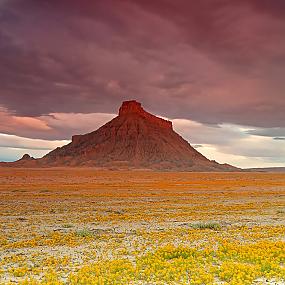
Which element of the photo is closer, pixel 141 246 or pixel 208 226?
pixel 141 246

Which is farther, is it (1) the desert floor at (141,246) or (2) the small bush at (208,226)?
(2) the small bush at (208,226)

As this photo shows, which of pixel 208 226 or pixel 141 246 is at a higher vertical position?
pixel 208 226

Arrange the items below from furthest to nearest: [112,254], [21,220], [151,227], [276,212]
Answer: [276,212], [21,220], [151,227], [112,254]

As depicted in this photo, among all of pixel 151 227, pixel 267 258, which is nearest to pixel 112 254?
pixel 267 258

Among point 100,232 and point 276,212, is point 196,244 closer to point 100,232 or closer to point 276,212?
point 100,232

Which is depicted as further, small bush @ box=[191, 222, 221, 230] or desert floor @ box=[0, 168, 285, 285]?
small bush @ box=[191, 222, 221, 230]

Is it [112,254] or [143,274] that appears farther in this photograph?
[112,254]

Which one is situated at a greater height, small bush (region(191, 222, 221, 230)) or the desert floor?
small bush (region(191, 222, 221, 230))


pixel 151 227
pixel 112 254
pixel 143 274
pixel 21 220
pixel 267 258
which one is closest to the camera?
pixel 143 274

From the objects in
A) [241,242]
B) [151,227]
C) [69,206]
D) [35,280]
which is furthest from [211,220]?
[35,280]

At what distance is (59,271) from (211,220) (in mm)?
12786

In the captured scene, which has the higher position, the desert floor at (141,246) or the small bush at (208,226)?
the small bush at (208,226)

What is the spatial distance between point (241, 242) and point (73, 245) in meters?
6.50

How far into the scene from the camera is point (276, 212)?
1070 inches
